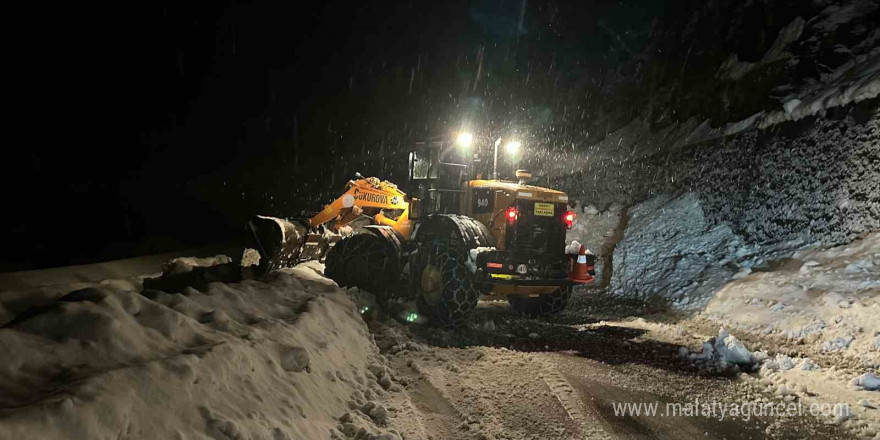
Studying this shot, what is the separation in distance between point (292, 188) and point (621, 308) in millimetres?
37144

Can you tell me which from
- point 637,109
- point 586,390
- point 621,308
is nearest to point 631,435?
point 586,390

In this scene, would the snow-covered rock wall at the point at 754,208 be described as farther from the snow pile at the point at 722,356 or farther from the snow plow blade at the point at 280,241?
the snow plow blade at the point at 280,241

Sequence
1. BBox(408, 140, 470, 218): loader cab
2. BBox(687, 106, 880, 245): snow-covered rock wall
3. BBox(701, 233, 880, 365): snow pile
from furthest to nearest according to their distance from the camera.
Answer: BBox(687, 106, 880, 245): snow-covered rock wall, BBox(408, 140, 470, 218): loader cab, BBox(701, 233, 880, 365): snow pile

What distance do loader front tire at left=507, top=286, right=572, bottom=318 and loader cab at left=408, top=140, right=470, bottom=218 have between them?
2240 mm

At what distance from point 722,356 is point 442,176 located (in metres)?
5.62

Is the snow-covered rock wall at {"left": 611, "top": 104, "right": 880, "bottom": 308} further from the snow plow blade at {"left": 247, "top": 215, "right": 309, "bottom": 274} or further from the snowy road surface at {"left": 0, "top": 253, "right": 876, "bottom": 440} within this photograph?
the snow plow blade at {"left": 247, "top": 215, "right": 309, "bottom": 274}

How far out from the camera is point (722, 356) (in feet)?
22.7

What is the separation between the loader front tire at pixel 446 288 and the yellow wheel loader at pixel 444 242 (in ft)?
0.06

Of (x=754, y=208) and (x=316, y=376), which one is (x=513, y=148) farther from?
(x=754, y=208)

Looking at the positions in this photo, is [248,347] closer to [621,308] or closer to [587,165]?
[621,308]

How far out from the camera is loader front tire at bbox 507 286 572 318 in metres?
9.85

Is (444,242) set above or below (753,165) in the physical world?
below

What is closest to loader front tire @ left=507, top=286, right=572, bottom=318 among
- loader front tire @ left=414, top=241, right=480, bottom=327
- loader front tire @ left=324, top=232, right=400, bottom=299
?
loader front tire @ left=414, top=241, right=480, bottom=327

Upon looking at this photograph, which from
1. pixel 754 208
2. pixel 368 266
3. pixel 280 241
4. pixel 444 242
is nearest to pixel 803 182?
pixel 754 208
